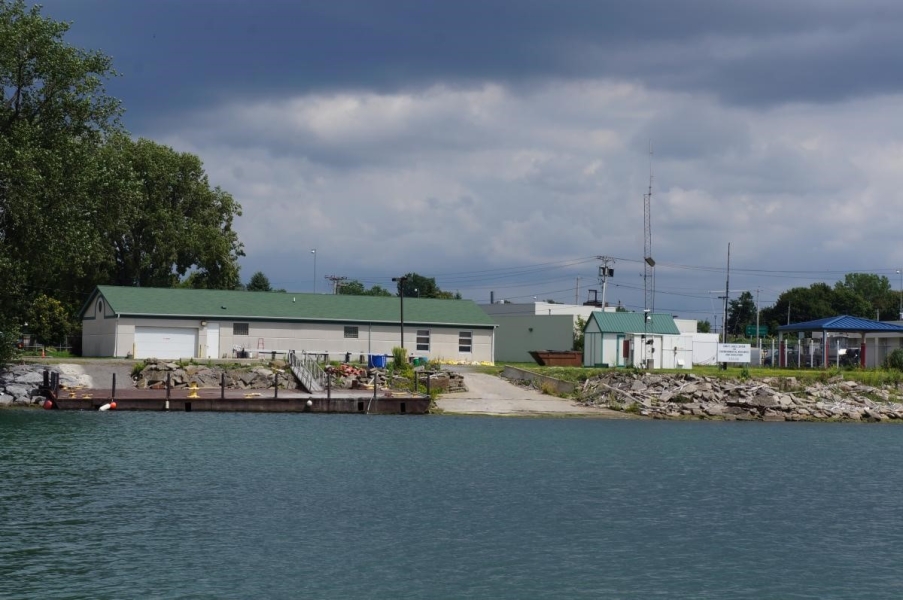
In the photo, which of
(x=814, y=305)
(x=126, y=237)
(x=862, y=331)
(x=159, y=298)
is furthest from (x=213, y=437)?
(x=814, y=305)

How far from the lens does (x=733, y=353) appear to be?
76.4 meters

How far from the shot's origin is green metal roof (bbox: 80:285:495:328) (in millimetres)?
71500

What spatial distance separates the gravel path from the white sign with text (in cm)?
1906

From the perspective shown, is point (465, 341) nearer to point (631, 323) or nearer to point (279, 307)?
point (631, 323)

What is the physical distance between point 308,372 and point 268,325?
13.2 meters

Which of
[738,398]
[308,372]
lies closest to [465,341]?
[308,372]

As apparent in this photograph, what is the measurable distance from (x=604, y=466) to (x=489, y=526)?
12.2 meters

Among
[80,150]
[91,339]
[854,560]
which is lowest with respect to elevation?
[854,560]

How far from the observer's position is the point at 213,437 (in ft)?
140

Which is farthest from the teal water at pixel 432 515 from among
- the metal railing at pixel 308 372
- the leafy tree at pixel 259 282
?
the leafy tree at pixel 259 282

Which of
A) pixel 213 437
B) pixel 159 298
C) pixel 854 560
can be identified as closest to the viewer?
pixel 854 560

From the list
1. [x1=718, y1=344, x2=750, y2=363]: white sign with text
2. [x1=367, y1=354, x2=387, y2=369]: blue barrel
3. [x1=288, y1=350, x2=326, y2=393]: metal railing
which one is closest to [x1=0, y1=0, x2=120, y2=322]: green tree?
[x1=288, y1=350, x2=326, y2=393]: metal railing

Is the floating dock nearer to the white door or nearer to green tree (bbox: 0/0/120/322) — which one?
green tree (bbox: 0/0/120/322)

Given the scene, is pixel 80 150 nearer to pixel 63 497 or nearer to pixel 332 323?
pixel 63 497
